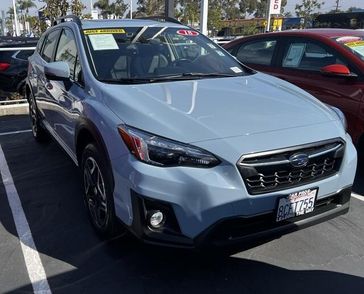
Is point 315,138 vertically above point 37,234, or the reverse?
point 315,138

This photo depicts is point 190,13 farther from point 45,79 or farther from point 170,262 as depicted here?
point 170,262

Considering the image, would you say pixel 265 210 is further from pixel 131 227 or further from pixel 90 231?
pixel 90 231

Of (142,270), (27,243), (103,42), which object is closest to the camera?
(142,270)

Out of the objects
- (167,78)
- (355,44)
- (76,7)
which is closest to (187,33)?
(167,78)

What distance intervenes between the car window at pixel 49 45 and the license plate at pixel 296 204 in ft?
11.0

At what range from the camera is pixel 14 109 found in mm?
8477

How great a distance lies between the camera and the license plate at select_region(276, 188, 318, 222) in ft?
8.92

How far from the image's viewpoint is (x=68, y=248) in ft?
11.0

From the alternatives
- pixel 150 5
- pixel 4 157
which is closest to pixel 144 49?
pixel 4 157

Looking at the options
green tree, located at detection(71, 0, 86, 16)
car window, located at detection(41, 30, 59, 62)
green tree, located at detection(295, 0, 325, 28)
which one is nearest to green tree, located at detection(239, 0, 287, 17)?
green tree, located at detection(295, 0, 325, 28)

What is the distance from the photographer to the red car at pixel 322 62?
451cm

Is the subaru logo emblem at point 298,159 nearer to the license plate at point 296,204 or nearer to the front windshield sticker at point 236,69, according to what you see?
the license plate at point 296,204

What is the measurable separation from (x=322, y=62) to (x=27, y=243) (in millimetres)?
3731

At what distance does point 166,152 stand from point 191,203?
0.34 metres
